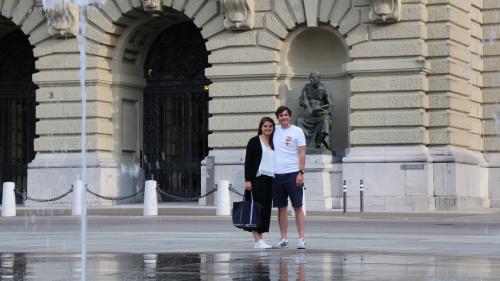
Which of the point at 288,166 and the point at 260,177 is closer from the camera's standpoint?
the point at 288,166

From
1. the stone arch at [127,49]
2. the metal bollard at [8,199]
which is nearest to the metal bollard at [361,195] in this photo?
the stone arch at [127,49]

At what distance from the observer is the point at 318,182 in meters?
36.8

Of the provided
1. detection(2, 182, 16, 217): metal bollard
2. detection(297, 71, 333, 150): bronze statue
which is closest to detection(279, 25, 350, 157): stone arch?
detection(297, 71, 333, 150): bronze statue

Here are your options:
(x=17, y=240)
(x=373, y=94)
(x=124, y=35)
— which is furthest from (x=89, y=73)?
(x=17, y=240)

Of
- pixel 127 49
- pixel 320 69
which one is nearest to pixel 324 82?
pixel 320 69

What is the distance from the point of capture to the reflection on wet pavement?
1378 cm

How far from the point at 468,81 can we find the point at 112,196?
38.9 feet

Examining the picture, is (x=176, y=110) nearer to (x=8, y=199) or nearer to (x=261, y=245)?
(x=8, y=199)

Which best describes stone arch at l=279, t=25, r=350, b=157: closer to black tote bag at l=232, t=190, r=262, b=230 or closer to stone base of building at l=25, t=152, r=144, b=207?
stone base of building at l=25, t=152, r=144, b=207

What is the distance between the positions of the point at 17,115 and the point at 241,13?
1059cm

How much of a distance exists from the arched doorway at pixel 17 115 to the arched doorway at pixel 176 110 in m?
4.53

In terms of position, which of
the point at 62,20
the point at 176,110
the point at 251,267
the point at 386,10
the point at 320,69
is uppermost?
the point at 62,20

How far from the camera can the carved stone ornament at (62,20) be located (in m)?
40.3

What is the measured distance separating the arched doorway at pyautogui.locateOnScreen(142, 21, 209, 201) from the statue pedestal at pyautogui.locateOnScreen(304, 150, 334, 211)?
599 centimetres
